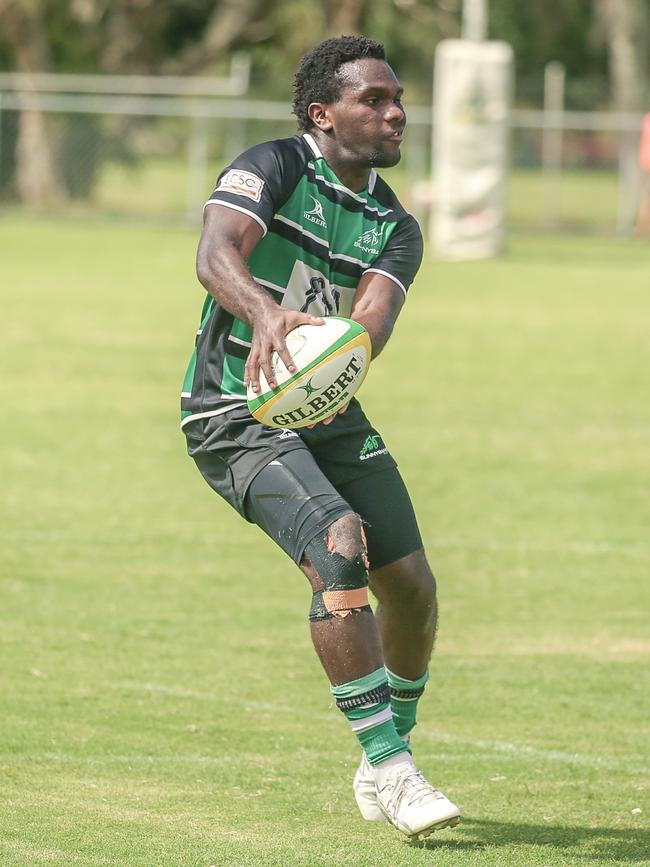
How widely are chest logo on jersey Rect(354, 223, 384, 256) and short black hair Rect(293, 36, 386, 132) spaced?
43cm

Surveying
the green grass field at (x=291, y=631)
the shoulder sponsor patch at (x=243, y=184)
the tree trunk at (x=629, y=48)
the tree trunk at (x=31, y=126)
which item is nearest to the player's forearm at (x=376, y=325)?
the shoulder sponsor patch at (x=243, y=184)

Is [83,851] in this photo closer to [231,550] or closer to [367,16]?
[231,550]

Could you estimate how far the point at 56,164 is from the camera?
34438 millimetres

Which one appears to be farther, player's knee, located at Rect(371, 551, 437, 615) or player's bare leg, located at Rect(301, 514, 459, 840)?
player's knee, located at Rect(371, 551, 437, 615)

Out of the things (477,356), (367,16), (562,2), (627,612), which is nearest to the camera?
(627,612)

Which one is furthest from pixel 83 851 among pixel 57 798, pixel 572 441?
pixel 572 441

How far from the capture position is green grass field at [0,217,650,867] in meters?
5.27

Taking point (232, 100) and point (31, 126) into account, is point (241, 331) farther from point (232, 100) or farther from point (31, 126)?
point (232, 100)

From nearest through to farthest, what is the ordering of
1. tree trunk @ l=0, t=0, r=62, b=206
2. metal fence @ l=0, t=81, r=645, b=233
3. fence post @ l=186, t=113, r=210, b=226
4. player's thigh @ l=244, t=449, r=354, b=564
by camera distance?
player's thigh @ l=244, t=449, r=354, b=564, fence post @ l=186, t=113, r=210, b=226, metal fence @ l=0, t=81, r=645, b=233, tree trunk @ l=0, t=0, r=62, b=206

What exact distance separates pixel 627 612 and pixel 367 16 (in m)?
33.7

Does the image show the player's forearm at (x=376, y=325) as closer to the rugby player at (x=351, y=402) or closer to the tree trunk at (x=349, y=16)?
the rugby player at (x=351, y=402)

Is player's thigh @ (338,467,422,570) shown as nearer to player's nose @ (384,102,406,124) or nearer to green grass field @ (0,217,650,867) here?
green grass field @ (0,217,650,867)

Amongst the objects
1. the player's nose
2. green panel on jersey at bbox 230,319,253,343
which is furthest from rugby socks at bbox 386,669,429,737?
the player's nose

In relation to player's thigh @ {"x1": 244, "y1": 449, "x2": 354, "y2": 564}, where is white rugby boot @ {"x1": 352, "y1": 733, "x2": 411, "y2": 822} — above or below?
below
